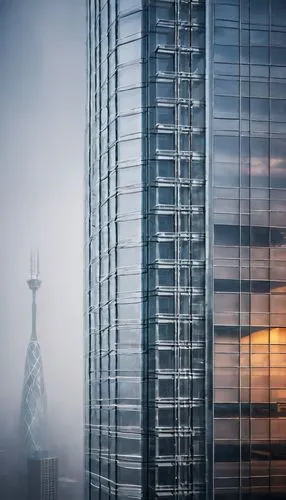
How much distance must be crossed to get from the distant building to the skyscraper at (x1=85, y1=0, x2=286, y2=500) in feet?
48.5

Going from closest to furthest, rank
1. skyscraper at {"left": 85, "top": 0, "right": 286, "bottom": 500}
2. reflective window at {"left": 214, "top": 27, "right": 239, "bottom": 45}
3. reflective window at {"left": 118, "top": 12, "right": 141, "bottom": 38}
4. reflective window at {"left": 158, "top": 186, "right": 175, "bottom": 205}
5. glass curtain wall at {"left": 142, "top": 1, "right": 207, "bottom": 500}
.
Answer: skyscraper at {"left": 85, "top": 0, "right": 286, "bottom": 500} < reflective window at {"left": 214, "top": 27, "right": 239, "bottom": 45} < glass curtain wall at {"left": 142, "top": 1, "right": 207, "bottom": 500} < reflective window at {"left": 158, "top": 186, "right": 175, "bottom": 205} < reflective window at {"left": 118, "top": 12, "right": 141, "bottom": 38}

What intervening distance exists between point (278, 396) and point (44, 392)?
24.9 m

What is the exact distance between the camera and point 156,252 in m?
51.4

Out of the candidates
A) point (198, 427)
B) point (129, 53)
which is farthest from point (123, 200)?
point (198, 427)

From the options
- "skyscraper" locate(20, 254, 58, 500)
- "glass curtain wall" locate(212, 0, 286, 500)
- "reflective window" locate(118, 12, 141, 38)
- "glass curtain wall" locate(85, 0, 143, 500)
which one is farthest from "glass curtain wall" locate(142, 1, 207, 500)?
"skyscraper" locate(20, 254, 58, 500)

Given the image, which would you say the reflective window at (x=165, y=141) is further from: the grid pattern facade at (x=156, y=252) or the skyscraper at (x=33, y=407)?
the skyscraper at (x=33, y=407)

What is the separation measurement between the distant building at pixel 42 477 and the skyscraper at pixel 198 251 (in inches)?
582

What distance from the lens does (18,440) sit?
6969 centimetres

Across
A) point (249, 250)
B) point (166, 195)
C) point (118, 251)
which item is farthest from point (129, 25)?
point (249, 250)

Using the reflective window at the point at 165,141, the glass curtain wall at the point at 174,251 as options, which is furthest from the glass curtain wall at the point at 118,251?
the reflective window at the point at 165,141

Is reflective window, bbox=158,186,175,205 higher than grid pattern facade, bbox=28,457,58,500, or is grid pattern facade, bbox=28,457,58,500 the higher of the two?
reflective window, bbox=158,186,175,205

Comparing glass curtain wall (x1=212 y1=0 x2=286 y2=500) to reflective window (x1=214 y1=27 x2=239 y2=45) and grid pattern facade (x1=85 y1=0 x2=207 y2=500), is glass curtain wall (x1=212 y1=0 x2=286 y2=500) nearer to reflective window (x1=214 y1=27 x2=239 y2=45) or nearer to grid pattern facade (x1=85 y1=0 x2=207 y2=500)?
reflective window (x1=214 y1=27 x2=239 y2=45)

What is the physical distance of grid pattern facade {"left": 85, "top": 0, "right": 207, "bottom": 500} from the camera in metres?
50.5

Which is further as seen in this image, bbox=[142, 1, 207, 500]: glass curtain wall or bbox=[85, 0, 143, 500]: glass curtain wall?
bbox=[85, 0, 143, 500]: glass curtain wall
